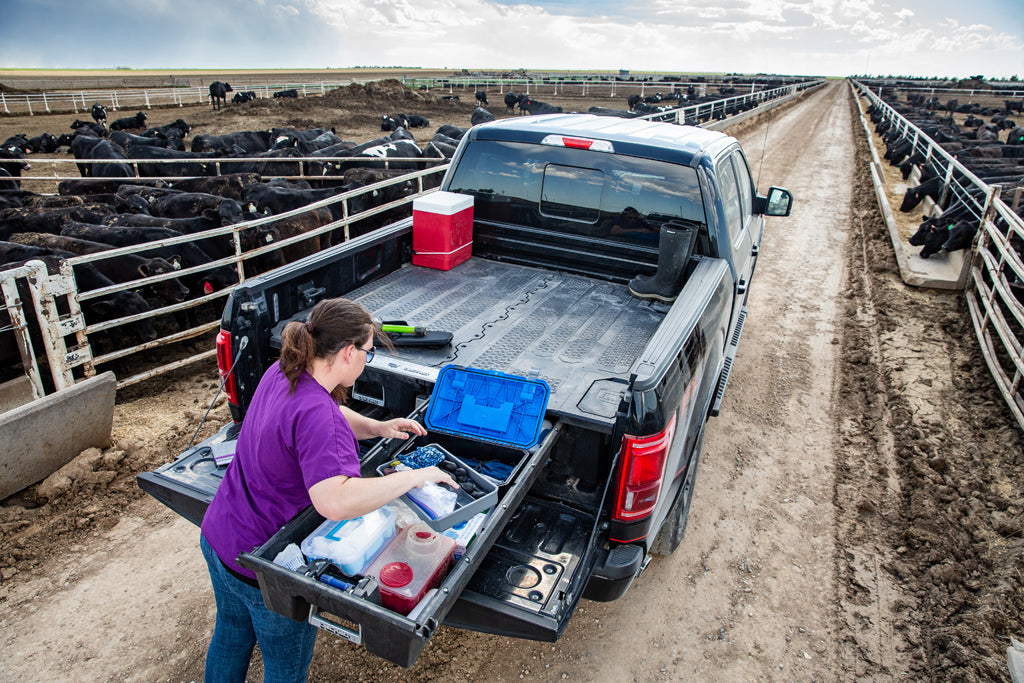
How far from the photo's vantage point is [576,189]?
479 centimetres

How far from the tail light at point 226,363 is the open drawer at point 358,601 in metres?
1.36

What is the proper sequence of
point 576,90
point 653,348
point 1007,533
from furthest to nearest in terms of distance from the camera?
1. point 576,90
2. point 1007,533
3. point 653,348

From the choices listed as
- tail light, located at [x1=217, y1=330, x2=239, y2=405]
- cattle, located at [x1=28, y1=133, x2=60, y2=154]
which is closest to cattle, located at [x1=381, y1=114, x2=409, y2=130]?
cattle, located at [x1=28, y1=133, x2=60, y2=154]

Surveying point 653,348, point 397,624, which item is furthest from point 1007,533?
point 397,624

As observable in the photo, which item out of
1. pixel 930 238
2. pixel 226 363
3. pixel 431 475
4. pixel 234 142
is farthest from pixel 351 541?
pixel 234 142

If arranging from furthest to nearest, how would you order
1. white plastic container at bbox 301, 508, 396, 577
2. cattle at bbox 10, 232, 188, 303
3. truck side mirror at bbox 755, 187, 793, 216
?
cattle at bbox 10, 232, 188, 303 < truck side mirror at bbox 755, 187, 793, 216 < white plastic container at bbox 301, 508, 396, 577

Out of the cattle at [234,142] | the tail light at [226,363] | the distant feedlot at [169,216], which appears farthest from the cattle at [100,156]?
the tail light at [226,363]

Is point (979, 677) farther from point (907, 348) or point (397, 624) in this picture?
point (907, 348)

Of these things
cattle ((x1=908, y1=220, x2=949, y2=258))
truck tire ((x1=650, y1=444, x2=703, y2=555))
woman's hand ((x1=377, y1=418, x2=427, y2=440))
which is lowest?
truck tire ((x1=650, y1=444, x2=703, y2=555))

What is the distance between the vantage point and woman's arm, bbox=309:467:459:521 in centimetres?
212

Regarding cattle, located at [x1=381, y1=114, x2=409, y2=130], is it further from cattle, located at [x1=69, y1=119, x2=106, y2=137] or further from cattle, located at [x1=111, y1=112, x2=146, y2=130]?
cattle, located at [x1=69, y1=119, x2=106, y2=137]

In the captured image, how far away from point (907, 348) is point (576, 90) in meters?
60.7

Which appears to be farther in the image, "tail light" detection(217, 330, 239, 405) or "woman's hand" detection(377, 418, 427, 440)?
"tail light" detection(217, 330, 239, 405)

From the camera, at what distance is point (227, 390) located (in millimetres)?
3500
